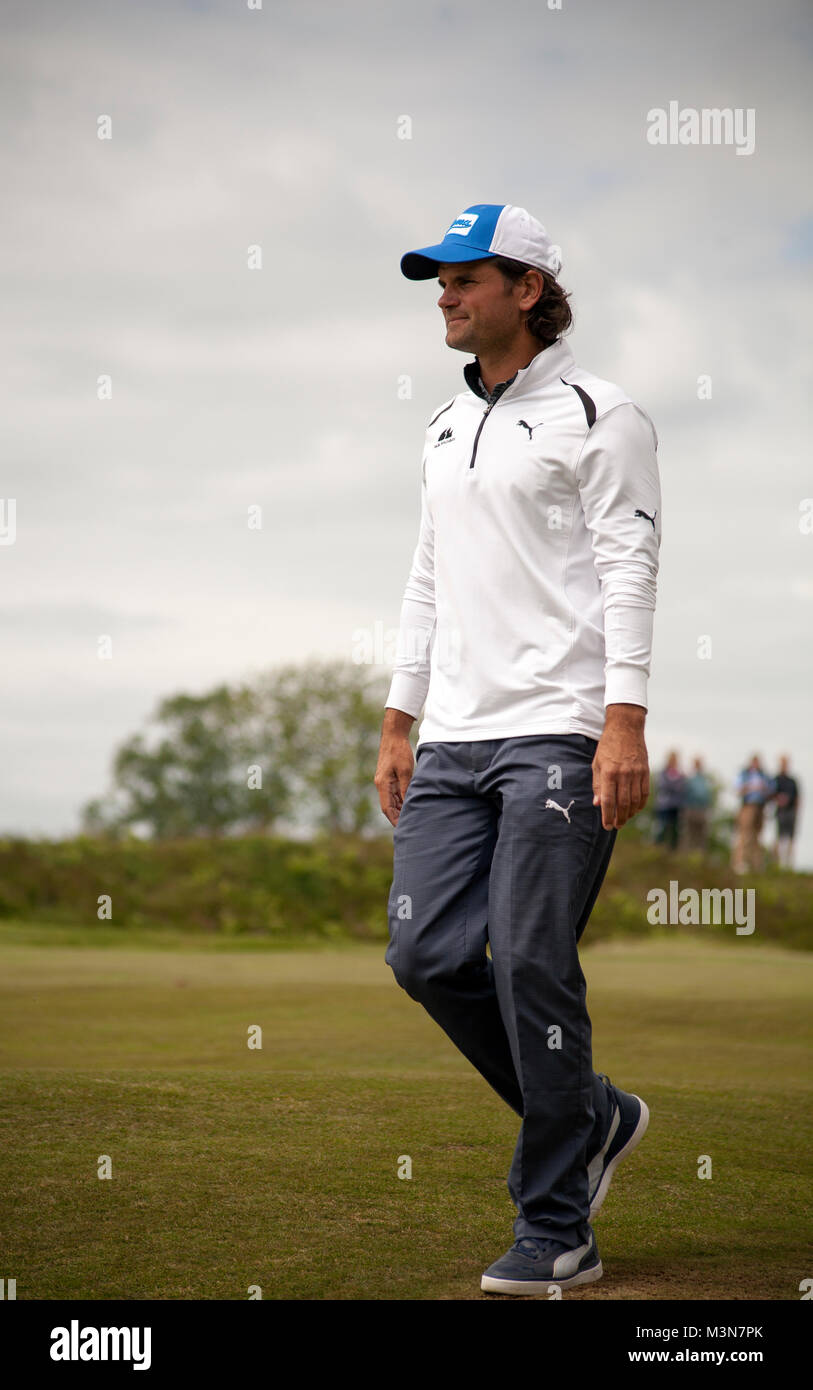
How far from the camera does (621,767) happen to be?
3.51 m

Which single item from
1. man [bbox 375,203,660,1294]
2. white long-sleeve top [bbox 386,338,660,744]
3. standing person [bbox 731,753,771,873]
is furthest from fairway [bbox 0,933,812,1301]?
standing person [bbox 731,753,771,873]

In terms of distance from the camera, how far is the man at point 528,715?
3.59m

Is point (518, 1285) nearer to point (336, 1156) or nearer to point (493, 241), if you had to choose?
point (336, 1156)

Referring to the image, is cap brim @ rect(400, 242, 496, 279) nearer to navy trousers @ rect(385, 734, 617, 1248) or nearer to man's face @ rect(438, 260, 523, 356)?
man's face @ rect(438, 260, 523, 356)

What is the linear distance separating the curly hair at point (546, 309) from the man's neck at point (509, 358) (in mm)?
31

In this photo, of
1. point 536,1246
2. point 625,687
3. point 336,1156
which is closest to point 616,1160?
point 536,1246

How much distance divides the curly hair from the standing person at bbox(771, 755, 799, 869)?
19.4m

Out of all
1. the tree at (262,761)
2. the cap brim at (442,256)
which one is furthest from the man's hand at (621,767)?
the tree at (262,761)

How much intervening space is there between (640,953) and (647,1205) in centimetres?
1091

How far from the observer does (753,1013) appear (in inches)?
364

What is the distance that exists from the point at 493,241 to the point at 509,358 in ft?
1.05

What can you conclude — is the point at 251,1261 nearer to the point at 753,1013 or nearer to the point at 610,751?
the point at 610,751
